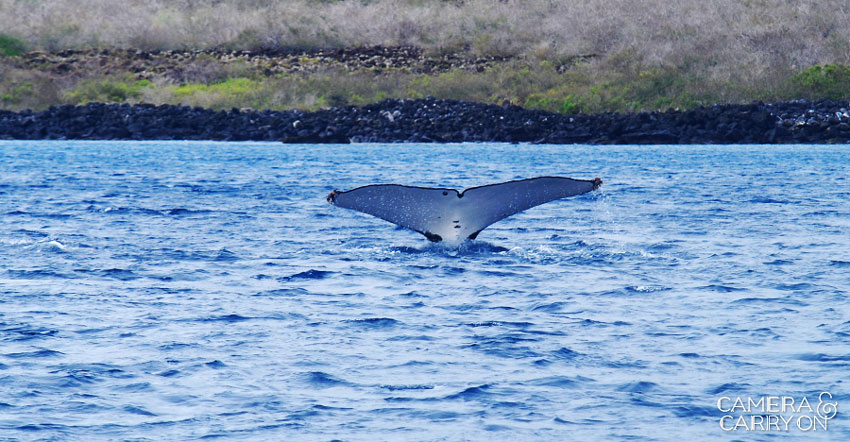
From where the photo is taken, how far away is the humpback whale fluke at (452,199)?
12.8 metres

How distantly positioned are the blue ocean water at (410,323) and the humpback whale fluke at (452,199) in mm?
937

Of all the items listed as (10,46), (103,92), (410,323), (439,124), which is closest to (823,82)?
(439,124)

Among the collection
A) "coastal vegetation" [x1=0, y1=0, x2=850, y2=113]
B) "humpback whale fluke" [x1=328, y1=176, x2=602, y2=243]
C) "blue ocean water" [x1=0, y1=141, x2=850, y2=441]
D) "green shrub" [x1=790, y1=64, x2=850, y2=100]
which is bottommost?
"blue ocean water" [x1=0, y1=141, x2=850, y2=441]

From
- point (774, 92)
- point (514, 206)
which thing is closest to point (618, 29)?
point (774, 92)

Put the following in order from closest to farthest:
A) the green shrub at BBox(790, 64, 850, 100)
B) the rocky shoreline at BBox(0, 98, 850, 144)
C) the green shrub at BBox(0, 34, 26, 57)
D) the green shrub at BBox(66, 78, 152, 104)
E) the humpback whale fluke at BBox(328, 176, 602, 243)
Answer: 1. the humpback whale fluke at BBox(328, 176, 602, 243)
2. the rocky shoreline at BBox(0, 98, 850, 144)
3. the green shrub at BBox(790, 64, 850, 100)
4. the green shrub at BBox(66, 78, 152, 104)
5. the green shrub at BBox(0, 34, 26, 57)

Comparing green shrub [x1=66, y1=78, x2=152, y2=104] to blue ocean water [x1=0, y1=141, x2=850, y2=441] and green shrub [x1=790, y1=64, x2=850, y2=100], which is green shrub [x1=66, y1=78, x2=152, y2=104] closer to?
green shrub [x1=790, y1=64, x2=850, y2=100]

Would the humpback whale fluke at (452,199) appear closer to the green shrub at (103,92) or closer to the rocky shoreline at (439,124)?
the rocky shoreline at (439,124)

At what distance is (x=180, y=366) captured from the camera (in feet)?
33.0

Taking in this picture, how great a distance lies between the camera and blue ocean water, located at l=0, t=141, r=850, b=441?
8.70 metres

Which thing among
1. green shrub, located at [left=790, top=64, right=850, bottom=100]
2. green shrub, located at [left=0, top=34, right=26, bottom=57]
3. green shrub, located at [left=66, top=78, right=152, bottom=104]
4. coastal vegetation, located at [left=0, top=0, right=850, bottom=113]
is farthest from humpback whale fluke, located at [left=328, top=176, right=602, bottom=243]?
green shrub, located at [left=0, top=34, right=26, bottom=57]

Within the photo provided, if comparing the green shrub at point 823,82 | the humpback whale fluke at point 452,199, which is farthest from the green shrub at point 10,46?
the humpback whale fluke at point 452,199

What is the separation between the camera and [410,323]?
39.3 ft

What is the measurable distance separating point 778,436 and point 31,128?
64.8 meters

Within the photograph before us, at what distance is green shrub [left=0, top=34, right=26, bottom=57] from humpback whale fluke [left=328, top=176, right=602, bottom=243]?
79965 mm
